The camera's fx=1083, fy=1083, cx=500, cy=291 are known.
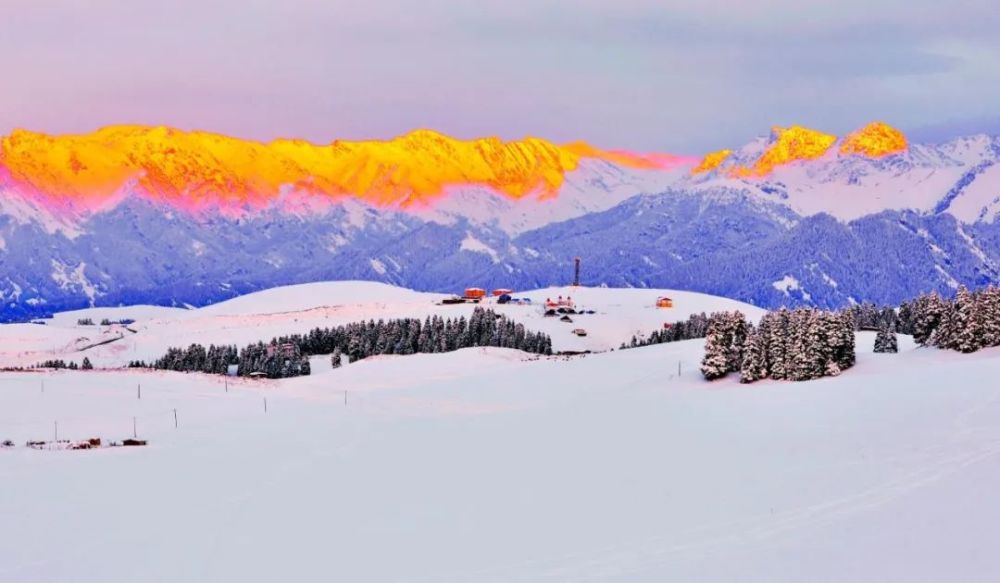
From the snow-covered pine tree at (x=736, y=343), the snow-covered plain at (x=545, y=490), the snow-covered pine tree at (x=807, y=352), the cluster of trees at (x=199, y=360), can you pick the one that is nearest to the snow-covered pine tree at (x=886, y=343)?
the snow-covered pine tree at (x=736, y=343)

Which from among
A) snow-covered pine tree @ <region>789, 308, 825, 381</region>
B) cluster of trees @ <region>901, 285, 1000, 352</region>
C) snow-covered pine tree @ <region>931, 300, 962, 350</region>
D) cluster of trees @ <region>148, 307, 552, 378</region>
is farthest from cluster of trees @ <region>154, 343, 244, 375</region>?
cluster of trees @ <region>901, 285, 1000, 352</region>

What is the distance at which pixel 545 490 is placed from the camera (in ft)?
147

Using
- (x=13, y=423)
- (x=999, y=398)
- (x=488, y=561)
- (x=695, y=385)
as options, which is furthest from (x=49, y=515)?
(x=695, y=385)

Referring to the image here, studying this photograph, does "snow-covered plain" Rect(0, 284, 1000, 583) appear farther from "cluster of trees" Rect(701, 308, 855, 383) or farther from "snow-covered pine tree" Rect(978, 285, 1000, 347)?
"cluster of trees" Rect(701, 308, 855, 383)

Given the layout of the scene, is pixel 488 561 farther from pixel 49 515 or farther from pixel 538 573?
pixel 49 515

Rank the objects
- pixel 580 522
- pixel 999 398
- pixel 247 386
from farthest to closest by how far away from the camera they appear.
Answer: pixel 247 386
pixel 999 398
pixel 580 522

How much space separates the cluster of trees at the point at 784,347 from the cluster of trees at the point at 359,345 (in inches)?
3114

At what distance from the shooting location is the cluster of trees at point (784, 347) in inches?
3187

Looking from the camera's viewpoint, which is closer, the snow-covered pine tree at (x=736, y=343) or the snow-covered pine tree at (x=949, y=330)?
the snow-covered pine tree at (x=949, y=330)

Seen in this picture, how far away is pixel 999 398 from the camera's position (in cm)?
5447

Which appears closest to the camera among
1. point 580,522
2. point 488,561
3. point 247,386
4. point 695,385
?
point 488,561

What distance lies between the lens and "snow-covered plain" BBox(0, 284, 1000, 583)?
106ft

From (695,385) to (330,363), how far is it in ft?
289

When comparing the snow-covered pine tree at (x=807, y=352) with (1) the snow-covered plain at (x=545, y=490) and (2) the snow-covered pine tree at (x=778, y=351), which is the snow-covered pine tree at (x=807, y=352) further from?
(1) the snow-covered plain at (x=545, y=490)
